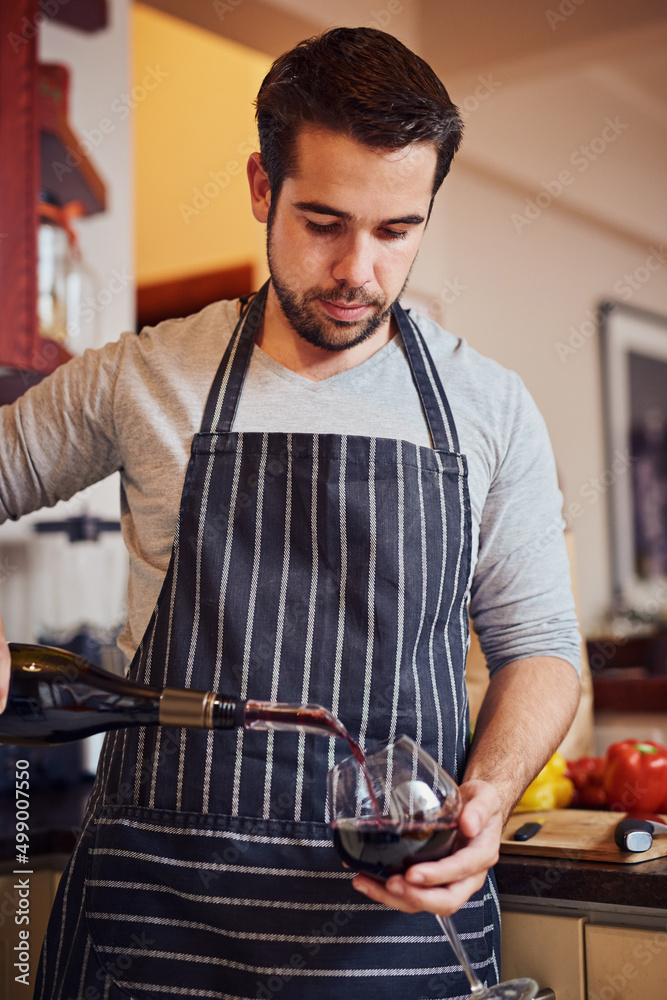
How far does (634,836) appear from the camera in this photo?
1.13 meters

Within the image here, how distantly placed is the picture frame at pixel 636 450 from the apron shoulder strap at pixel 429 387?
338cm

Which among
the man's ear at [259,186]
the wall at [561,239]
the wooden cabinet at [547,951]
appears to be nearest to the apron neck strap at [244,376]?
the man's ear at [259,186]

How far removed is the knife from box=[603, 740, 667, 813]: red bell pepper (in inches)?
14.0

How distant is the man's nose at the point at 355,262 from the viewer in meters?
1.09

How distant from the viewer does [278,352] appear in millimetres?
1226

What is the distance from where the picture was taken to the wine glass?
2.76 feet

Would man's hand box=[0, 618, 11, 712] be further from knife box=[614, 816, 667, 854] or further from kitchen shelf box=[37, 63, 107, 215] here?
kitchen shelf box=[37, 63, 107, 215]

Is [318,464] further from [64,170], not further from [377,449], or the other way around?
[64,170]

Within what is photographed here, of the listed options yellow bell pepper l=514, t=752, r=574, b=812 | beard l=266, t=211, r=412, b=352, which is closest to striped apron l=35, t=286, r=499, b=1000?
beard l=266, t=211, r=412, b=352

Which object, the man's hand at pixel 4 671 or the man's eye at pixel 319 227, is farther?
the man's eye at pixel 319 227

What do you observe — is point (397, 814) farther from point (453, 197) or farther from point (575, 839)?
point (453, 197)

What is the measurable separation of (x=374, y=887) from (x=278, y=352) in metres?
0.64

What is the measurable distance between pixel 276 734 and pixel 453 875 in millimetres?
273

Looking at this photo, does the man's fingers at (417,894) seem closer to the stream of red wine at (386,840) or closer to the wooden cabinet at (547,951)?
the stream of red wine at (386,840)
